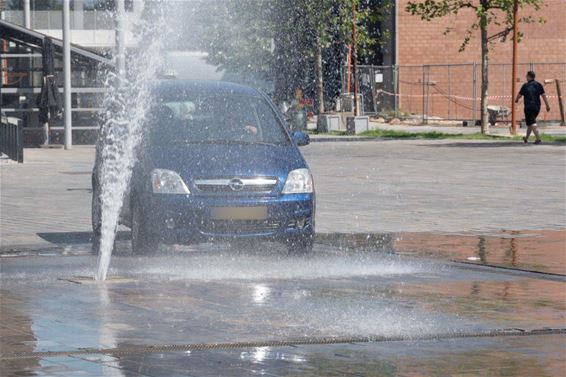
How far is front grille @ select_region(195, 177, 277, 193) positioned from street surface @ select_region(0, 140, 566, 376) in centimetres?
66

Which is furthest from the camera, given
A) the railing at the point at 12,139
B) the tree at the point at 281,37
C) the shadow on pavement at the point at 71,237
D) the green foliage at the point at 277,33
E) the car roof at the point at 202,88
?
the tree at the point at 281,37

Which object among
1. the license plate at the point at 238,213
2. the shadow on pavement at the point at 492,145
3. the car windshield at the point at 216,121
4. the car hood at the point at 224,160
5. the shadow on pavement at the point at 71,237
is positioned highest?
the car windshield at the point at 216,121

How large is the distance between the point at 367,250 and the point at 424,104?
45.8 metres

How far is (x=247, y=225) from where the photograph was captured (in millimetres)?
13703

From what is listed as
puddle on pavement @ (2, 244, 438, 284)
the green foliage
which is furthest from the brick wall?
puddle on pavement @ (2, 244, 438, 284)

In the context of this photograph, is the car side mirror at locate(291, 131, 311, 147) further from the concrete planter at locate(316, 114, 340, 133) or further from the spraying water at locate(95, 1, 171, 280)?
the concrete planter at locate(316, 114, 340, 133)

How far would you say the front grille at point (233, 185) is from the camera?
540 inches

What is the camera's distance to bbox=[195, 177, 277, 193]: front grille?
540 inches

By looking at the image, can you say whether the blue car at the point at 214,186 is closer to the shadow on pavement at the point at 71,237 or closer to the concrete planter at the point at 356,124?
the shadow on pavement at the point at 71,237

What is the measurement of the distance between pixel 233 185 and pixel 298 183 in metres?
0.69

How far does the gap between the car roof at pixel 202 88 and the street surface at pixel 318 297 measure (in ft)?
5.39

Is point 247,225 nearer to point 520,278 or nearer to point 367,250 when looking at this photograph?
point 367,250

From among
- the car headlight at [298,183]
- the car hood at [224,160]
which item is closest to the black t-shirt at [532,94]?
the car hood at [224,160]

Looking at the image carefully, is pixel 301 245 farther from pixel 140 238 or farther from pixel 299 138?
pixel 299 138
